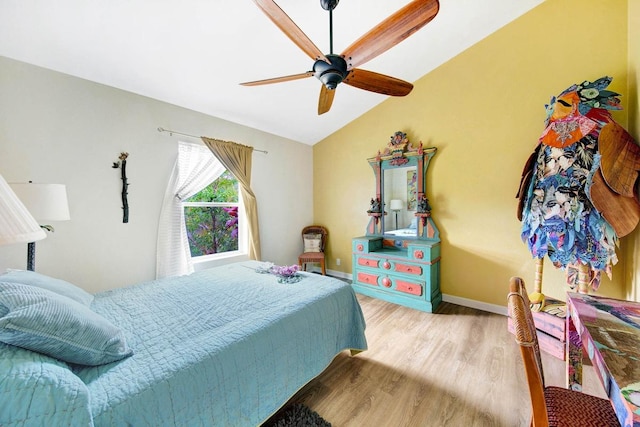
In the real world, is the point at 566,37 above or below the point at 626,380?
above

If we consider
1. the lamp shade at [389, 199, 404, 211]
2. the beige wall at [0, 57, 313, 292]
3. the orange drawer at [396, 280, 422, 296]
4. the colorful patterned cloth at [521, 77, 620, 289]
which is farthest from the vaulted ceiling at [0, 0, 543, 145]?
the orange drawer at [396, 280, 422, 296]

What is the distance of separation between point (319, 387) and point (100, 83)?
326 centimetres

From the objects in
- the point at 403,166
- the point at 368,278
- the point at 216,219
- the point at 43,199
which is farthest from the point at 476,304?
the point at 43,199

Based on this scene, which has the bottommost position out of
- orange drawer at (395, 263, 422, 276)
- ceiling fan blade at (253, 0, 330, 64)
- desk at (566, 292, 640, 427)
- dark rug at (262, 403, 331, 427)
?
dark rug at (262, 403, 331, 427)

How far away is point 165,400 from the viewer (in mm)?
912

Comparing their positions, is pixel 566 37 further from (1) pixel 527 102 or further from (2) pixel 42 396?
(2) pixel 42 396

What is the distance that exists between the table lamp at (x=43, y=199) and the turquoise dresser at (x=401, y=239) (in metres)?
2.93

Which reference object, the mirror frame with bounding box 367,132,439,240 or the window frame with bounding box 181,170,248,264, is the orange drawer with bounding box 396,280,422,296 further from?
the window frame with bounding box 181,170,248,264

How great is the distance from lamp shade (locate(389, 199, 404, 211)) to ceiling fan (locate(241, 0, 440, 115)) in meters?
1.80

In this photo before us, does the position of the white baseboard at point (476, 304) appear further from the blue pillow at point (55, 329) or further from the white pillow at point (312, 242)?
the blue pillow at point (55, 329)

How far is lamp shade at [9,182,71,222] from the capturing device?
5.08 feet

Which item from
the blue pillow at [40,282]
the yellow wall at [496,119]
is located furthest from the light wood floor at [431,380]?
the blue pillow at [40,282]

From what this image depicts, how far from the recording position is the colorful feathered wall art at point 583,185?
5.45ft

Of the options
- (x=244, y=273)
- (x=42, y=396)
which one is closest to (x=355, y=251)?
(x=244, y=273)
